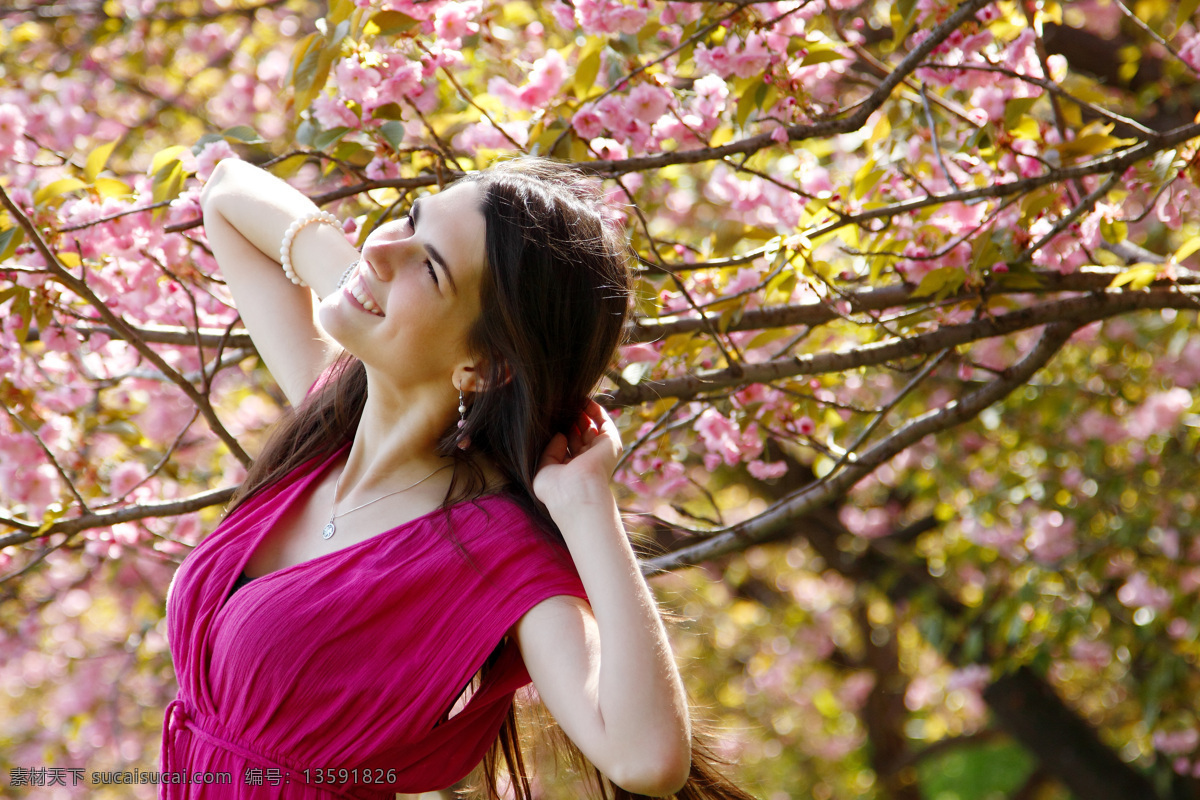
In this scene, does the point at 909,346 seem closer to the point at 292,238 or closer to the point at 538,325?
the point at 538,325

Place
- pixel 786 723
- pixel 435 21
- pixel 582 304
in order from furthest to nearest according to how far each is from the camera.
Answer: pixel 786 723 < pixel 435 21 < pixel 582 304

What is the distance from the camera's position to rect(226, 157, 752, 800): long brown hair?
4.20 feet

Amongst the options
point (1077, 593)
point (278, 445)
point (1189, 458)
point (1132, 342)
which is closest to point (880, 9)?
point (1132, 342)

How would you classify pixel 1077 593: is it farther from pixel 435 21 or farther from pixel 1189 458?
pixel 435 21


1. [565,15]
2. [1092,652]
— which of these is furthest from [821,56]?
[1092,652]

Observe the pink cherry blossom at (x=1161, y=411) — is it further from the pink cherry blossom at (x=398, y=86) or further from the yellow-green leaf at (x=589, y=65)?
the pink cherry blossom at (x=398, y=86)

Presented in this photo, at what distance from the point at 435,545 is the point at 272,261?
652mm

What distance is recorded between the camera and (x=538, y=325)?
1.29 meters

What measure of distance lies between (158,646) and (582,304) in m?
3.09

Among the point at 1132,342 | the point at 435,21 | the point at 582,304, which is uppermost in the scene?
the point at 435,21

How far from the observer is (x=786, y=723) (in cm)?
672

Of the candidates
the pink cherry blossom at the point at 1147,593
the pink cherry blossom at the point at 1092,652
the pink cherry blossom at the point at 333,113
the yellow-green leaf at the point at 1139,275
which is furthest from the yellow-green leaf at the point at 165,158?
the pink cherry blossom at the point at 1092,652

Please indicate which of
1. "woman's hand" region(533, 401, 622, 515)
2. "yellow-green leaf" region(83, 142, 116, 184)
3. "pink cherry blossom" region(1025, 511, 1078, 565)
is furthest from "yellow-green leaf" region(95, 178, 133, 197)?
"pink cherry blossom" region(1025, 511, 1078, 565)

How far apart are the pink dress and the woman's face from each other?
0.22 metres
